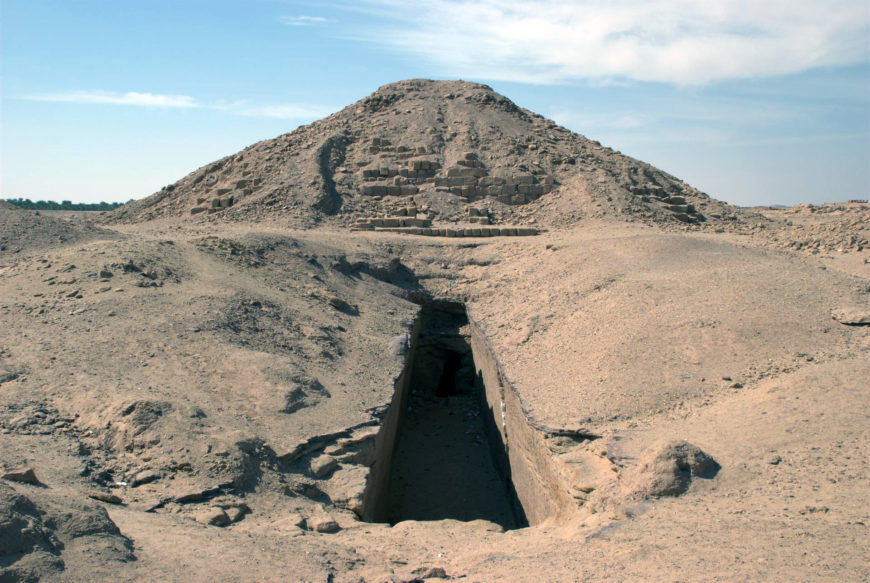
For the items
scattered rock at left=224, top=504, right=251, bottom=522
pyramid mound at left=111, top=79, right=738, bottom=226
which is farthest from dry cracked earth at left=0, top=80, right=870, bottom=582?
pyramid mound at left=111, top=79, right=738, bottom=226

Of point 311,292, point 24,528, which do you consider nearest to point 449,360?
point 311,292

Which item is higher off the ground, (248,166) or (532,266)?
(248,166)

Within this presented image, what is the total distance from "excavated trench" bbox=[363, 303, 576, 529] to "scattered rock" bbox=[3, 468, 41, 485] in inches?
90.3

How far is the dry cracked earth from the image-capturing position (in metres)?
3.49

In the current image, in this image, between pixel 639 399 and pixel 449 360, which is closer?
pixel 639 399

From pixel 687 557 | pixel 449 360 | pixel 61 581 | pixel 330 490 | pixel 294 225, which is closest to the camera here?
pixel 61 581

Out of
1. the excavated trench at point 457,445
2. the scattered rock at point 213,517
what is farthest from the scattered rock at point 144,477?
the excavated trench at point 457,445

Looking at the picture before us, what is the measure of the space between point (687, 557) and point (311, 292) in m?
6.76

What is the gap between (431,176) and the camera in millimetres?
17312

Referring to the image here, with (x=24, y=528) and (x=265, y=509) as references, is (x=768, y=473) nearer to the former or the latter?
(x=265, y=509)

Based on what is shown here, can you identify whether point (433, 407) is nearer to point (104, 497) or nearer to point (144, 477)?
point (144, 477)

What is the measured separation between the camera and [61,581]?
266 cm

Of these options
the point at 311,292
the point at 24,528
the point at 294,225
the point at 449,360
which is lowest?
the point at 449,360

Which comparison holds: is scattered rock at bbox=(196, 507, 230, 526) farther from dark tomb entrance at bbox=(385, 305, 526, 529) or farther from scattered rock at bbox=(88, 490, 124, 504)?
dark tomb entrance at bbox=(385, 305, 526, 529)
